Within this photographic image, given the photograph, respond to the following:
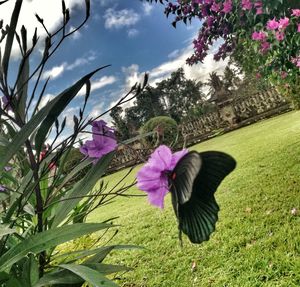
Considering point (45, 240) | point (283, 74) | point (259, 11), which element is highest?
point (259, 11)

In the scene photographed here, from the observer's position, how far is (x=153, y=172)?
20.7 inches

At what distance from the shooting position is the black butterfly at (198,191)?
0.43 m

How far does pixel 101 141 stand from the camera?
911 mm

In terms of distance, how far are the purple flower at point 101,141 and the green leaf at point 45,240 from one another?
175 millimetres

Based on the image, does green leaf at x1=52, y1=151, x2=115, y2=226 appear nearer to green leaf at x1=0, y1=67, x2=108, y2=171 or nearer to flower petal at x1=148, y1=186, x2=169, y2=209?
green leaf at x1=0, y1=67, x2=108, y2=171

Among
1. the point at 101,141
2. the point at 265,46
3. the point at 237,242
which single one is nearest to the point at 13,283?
the point at 101,141

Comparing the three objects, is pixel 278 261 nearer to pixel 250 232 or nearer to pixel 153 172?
pixel 250 232

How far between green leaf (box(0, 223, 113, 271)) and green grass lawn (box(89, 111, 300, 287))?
106 cm

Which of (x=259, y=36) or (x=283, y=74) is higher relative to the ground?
(x=259, y=36)

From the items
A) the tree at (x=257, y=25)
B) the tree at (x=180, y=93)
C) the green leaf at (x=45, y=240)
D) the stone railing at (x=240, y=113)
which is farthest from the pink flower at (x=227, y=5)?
the tree at (x=180, y=93)

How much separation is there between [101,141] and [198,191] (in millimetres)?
478

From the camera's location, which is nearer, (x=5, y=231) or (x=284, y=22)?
(x=5, y=231)

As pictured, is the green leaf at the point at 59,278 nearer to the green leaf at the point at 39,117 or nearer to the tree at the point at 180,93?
the green leaf at the point at 39,117

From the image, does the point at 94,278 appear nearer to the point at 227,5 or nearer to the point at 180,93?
the point at 227,5
